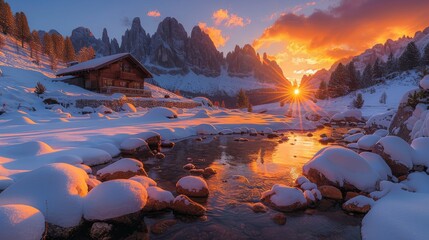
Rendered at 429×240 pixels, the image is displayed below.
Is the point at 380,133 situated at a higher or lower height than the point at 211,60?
lower

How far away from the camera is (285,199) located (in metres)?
5.77

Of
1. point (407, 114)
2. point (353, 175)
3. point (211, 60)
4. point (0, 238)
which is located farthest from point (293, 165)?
point (211, 60)

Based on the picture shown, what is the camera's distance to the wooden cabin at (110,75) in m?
28.8

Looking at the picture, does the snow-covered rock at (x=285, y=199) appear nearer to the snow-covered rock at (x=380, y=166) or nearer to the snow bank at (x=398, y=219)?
the snow bank at (x=398, y=219)

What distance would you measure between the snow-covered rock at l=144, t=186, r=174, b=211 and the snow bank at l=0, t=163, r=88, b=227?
4.46 feet

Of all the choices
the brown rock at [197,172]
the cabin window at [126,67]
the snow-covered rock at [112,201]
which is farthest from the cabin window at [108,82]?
the snow-covered rock at [112,201]

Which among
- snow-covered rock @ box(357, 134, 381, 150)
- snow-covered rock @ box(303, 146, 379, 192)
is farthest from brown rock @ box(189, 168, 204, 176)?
snow-covered rock @ box(357, 134, 381, 150)

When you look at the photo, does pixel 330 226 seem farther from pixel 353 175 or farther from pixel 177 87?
pixel 177 87

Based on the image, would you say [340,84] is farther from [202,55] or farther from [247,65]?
[247,65]

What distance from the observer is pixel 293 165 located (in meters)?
9.59

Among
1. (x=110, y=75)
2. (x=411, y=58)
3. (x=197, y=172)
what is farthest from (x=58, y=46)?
(x=411, y=58)

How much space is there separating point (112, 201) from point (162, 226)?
1105 mm

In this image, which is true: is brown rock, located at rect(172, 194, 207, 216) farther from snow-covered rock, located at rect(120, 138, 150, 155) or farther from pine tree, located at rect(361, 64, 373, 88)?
pine tree, located at rect(361, 64, 373, 88)

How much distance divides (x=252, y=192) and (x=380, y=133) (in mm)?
12453
